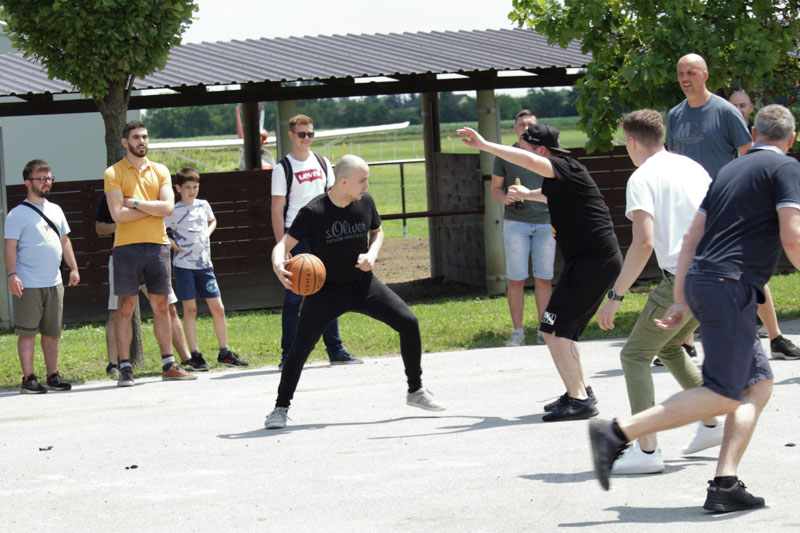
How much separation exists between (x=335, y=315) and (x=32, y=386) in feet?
11.1

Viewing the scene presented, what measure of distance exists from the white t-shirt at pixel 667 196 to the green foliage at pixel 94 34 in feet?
17.9

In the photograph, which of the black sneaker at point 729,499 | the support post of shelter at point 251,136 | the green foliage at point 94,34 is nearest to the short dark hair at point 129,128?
the green foliage at point 94,34

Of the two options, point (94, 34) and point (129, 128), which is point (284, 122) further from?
point (129, 128)

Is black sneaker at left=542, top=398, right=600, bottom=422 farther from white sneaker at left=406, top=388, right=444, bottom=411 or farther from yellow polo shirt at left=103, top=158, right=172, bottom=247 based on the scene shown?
yellow polo shirt at left=103, top=158, right=172, bottom=247

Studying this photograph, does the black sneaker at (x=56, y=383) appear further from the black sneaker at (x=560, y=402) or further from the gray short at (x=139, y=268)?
the black sneaker at (x=560, y=402)

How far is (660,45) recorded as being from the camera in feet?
36.5

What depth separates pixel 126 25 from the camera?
956 centimetres

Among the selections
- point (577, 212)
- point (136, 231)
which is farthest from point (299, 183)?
point (577, 212)

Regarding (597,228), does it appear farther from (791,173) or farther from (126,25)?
(126,25)

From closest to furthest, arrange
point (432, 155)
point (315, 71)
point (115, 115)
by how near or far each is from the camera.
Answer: point (115, 115) → point (315, 71) → point (432, 155)

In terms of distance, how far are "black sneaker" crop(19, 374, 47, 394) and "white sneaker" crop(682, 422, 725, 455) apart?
5704mm

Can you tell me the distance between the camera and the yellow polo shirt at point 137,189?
924cm

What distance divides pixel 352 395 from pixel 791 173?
448 centimetres

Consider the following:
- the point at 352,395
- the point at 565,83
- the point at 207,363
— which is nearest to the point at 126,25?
the point at 207,363
